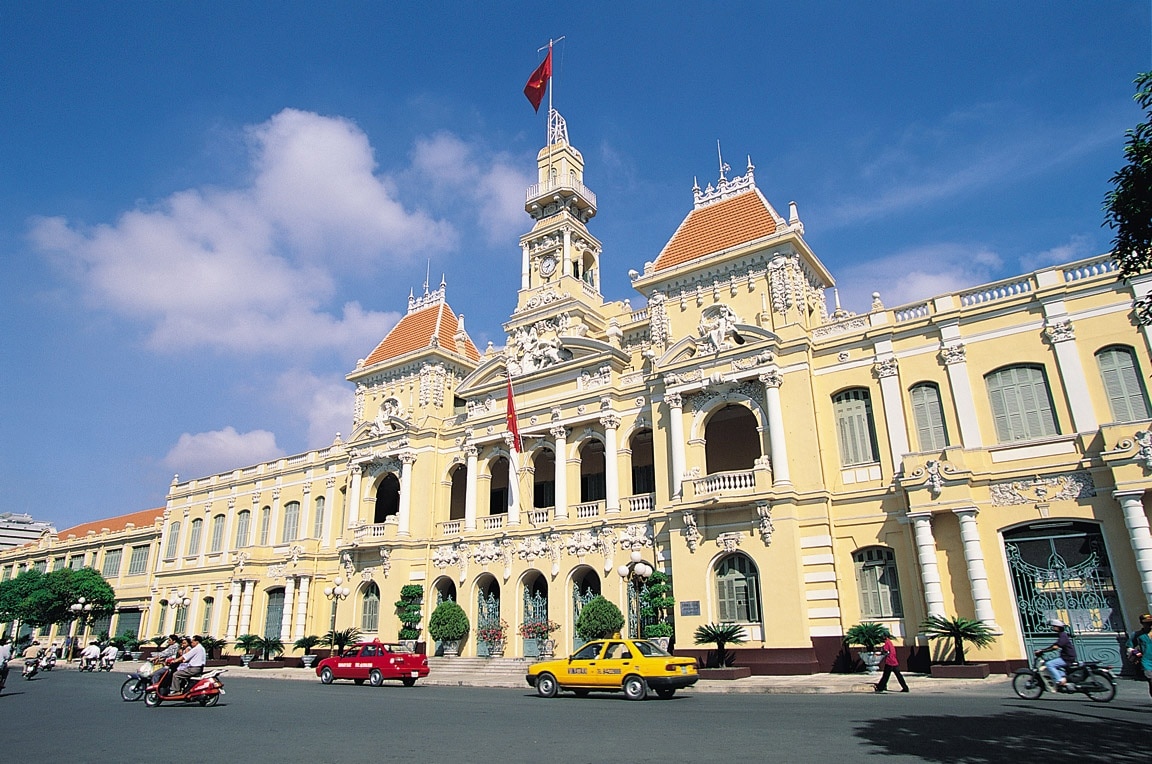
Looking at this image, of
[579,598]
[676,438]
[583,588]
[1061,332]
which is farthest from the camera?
[583,588]

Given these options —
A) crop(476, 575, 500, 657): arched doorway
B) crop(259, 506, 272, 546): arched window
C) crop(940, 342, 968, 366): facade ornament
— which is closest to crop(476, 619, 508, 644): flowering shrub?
crop(476, 575, 500, 657): arched doorway

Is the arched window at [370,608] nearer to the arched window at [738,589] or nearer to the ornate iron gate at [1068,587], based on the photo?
the arched window at [738,589]

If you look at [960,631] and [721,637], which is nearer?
[960,631]

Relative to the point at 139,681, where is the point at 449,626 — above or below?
above

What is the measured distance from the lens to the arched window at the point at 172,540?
164 ft

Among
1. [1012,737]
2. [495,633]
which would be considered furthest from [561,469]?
[1012,737]

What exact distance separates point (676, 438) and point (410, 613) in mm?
14287

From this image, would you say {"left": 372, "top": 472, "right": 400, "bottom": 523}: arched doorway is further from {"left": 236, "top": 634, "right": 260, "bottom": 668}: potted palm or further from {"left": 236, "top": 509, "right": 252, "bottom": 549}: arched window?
{"left": 236, "top": 509, "right": 252, "bottom": 549}: arched window

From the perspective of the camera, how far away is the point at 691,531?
2697 cm

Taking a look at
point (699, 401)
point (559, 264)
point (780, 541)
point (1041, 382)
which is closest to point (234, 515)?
point (559, 264)

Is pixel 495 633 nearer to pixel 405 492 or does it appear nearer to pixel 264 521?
pixel 405 492

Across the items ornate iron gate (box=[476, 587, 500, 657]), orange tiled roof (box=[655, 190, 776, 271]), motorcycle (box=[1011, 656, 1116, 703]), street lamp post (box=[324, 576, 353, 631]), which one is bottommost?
motorcycle (box=[1011, 656, 1116, 703])

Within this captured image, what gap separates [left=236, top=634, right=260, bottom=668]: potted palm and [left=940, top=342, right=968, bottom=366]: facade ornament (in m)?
33.2

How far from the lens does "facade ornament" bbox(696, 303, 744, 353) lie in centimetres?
2867
